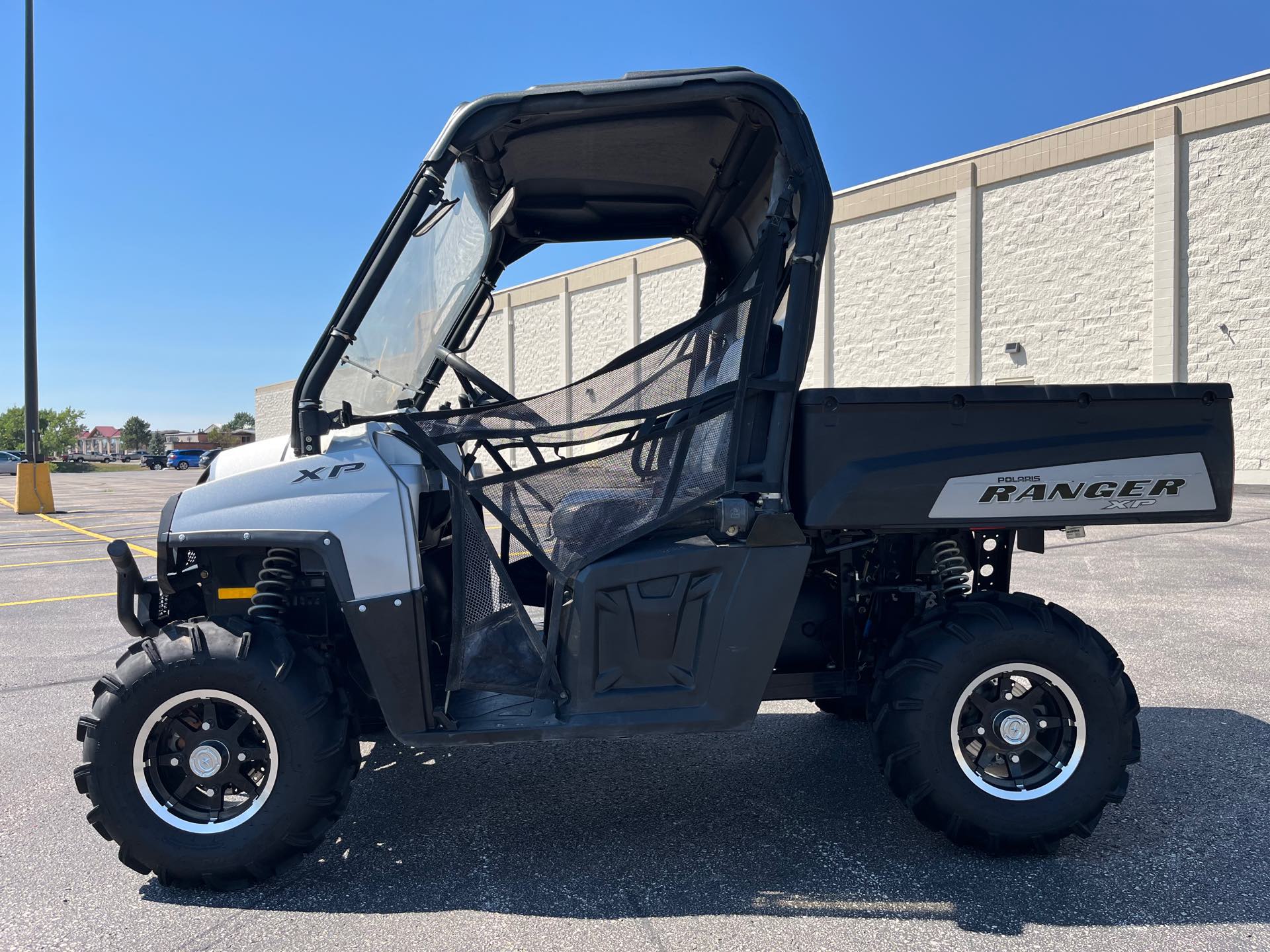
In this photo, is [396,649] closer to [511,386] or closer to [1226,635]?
[1226,635]

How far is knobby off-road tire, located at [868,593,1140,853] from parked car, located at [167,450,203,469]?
68.9 metres

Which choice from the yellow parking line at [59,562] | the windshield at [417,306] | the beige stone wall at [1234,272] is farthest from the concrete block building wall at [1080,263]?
the windshield at [417,306]

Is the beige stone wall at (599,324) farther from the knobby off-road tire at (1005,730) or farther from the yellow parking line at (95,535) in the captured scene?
the knobby off-road tire at (1005,730)

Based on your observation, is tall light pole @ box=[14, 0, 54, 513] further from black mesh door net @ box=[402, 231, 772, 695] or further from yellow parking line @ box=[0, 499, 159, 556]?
black mesh door net @ box=[402, 231, 772, 695]

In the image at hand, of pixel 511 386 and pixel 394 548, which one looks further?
pixel 511 386

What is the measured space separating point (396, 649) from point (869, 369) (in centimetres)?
2330

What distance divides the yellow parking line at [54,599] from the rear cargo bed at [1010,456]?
7.81 meters

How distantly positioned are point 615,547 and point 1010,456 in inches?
55.1

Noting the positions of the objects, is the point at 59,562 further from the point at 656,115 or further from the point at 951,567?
the point at 951,567

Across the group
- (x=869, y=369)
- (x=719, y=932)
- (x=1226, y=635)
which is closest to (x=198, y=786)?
(x=719, y=932)

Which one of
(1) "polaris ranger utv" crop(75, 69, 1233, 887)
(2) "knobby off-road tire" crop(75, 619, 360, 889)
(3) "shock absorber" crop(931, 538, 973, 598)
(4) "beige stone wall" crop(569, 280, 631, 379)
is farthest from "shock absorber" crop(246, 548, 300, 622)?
(4) "beige stone wall" crop(569, 280, 631, 379)

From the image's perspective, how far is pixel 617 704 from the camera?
289cm

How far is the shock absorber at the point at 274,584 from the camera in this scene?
9.94 feet

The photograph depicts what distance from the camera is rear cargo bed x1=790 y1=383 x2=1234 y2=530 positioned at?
9.68ft
